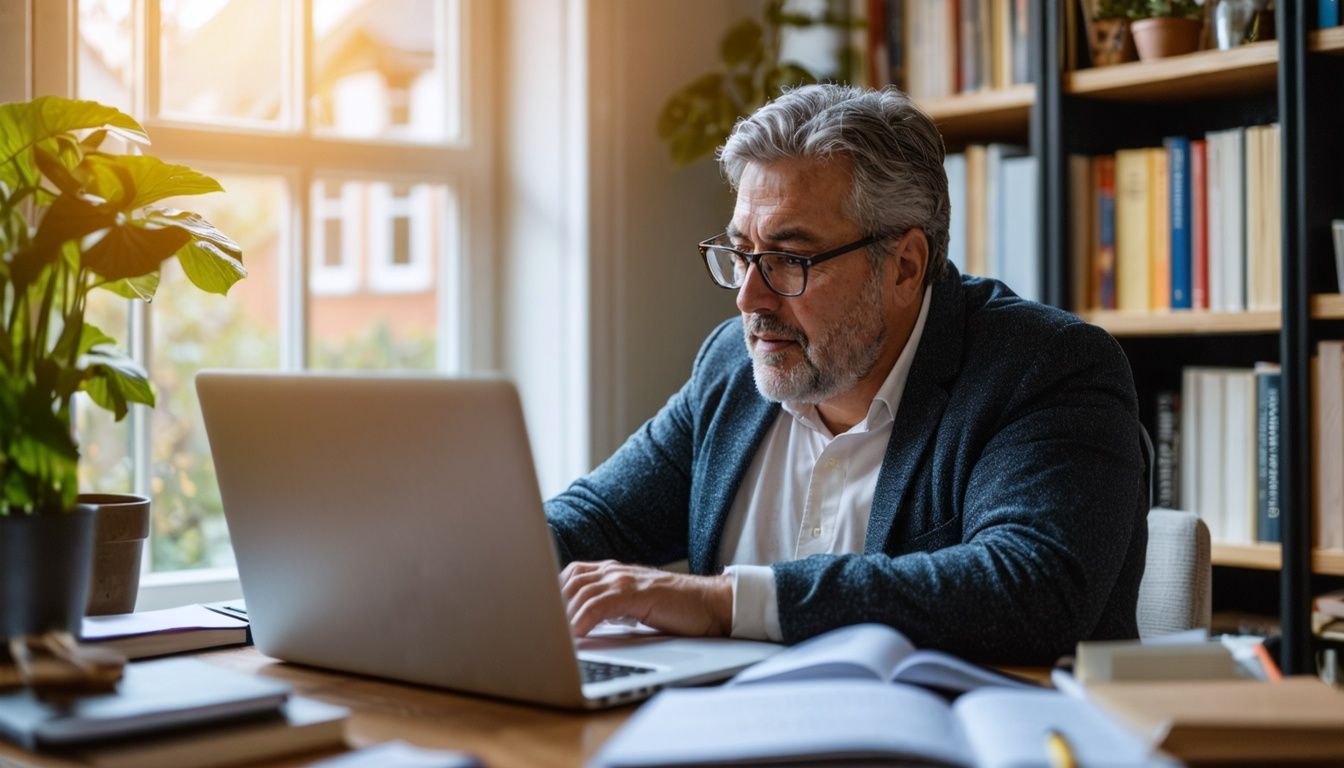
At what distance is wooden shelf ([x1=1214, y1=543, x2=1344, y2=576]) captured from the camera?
207 centimetres

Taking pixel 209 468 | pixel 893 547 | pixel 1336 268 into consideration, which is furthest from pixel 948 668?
pixel 209 468

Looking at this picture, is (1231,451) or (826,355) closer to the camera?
(826,355)

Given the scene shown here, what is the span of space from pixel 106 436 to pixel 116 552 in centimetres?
85

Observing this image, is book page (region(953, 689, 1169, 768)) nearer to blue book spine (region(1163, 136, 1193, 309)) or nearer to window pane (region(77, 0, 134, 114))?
blue book spine (region(1163, 136, 1193, 309))

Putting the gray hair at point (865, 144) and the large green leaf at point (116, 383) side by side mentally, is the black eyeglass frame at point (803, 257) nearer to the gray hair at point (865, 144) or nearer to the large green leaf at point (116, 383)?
the gray hair at point (865, 144)

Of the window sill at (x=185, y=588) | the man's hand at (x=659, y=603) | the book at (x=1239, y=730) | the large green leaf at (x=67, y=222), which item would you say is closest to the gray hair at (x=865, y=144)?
the man's hand at (x=659, y=603)

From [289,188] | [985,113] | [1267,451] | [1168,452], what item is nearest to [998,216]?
[985,113]

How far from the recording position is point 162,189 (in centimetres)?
143

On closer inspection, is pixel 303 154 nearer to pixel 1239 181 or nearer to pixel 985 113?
pixel 985 113

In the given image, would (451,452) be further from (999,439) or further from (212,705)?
(999,439)

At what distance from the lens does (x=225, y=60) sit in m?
2.32

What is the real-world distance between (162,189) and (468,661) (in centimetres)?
63

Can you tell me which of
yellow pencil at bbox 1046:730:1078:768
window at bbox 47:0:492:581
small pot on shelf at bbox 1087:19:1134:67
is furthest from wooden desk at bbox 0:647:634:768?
small pot on shelf at bbox 1087:19:1134:67

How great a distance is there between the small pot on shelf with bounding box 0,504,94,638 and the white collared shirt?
79 centimetres
